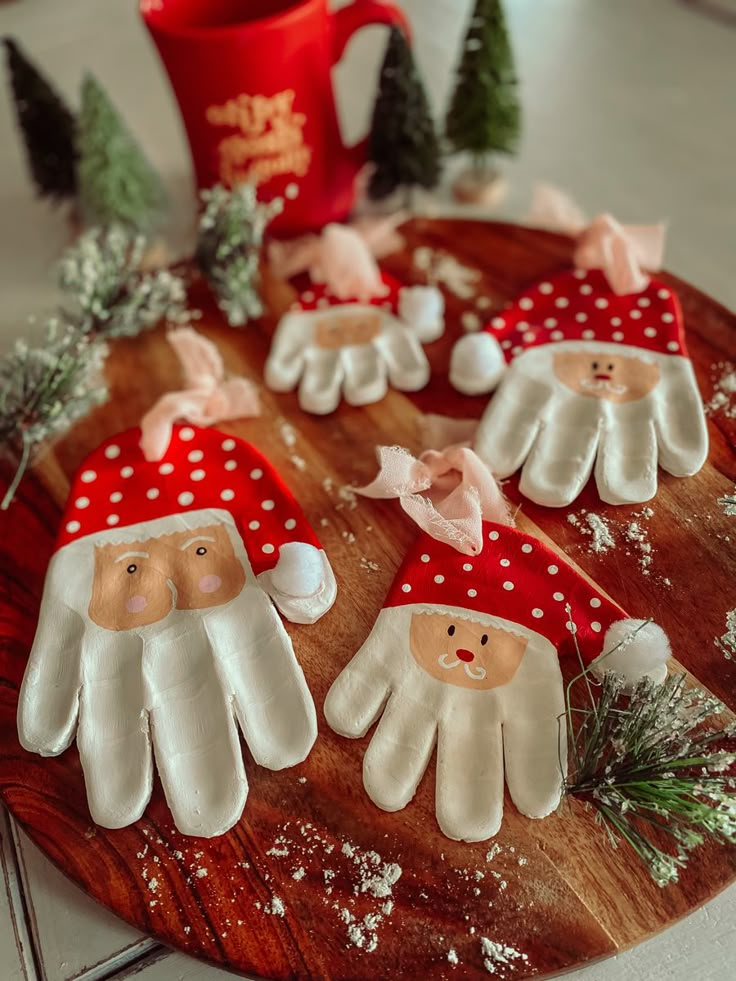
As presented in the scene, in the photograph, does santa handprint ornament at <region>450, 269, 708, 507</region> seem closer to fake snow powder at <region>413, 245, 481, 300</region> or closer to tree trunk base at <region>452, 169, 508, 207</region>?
fake snow powder at <region>413, 245, 481, 300</region>

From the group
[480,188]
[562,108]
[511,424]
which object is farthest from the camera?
[562,108]

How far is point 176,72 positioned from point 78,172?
0.80ft

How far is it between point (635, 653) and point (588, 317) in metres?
0.32

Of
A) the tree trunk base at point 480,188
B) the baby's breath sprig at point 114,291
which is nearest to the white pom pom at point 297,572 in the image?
the baby's breath sprig at point 114,291

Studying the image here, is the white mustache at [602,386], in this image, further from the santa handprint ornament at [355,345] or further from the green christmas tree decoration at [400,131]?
the green christmas tree decoration at [400,131]

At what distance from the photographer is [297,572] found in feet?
2.07

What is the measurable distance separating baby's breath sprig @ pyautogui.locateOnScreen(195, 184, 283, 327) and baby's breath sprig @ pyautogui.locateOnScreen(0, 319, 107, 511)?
0.13 m

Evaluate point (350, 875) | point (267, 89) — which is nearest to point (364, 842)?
point (350, 875)

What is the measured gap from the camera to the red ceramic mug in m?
0.77

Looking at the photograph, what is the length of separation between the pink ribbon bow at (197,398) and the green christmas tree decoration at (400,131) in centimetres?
27

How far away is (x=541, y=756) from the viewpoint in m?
0.58

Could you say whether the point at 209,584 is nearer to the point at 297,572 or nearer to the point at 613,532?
the point at 297,572

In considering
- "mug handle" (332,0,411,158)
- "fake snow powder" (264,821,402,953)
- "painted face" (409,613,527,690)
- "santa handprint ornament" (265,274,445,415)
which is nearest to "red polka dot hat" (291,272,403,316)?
"santa handprint ornament" (265,274,445,415)

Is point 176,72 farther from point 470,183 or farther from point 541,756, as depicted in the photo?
point 541,756
